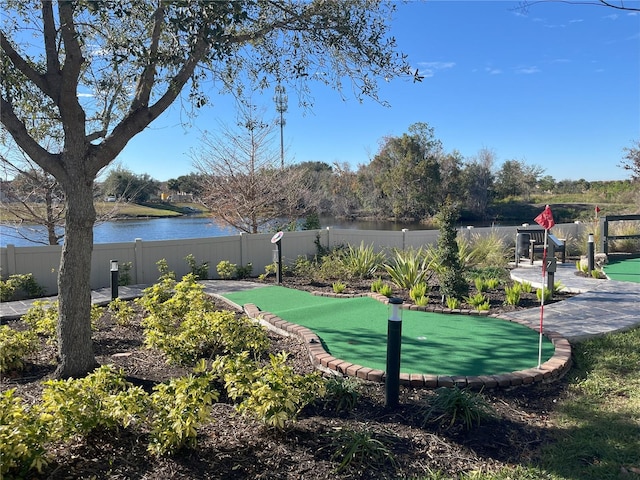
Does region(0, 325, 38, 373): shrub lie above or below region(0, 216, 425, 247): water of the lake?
below

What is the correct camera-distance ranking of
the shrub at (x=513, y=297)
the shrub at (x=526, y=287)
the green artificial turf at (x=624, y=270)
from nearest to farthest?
the shrub at (x=513, y=297) < the shrub at (x=526, y=287) < the green artificial turf at (x=624, y=270)

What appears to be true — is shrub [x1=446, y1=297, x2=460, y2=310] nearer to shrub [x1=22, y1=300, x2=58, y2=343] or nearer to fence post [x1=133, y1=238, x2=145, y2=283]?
shrub [x1=22, y1=300, x2=58, y2=343]

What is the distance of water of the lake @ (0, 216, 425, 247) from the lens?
12.5 metres

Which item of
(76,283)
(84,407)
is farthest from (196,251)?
(84,407)

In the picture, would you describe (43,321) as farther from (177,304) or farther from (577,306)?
(577,306)

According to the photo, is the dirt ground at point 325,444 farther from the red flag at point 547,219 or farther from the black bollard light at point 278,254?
the black bollard light at point 278,254

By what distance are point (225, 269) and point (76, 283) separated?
6983mm

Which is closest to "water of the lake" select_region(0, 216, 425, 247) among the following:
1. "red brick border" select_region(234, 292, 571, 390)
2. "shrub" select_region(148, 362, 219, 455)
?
"red brick border" select_region(234, 292, 571, 390)

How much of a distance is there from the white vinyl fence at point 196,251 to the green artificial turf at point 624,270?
10.7 ft

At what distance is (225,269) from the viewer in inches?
426

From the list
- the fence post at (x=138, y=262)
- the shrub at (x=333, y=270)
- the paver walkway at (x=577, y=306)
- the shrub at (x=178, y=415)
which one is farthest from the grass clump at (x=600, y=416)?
the fence post at (x=138, y=262)

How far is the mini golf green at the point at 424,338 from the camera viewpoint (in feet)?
14.3

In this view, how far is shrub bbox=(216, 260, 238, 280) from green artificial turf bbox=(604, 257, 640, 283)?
27.3 feet

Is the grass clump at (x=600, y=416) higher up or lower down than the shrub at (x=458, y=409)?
lower down
